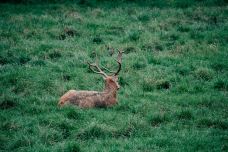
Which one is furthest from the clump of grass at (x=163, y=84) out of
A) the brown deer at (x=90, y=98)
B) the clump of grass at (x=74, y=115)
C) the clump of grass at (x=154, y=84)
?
the clump of grass at (x=74, y=115)

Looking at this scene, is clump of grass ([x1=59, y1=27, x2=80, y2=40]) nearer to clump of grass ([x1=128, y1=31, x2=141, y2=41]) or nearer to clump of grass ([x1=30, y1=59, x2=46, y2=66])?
clump of grass ([x1=128, y1=31, x2=141, y2=41])

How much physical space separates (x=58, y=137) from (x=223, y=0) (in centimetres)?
1806

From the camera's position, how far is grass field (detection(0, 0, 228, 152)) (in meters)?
9.50

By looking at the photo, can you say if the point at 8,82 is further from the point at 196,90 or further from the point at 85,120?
the point at 196,90

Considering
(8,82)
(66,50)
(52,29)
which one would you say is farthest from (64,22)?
(8,82)

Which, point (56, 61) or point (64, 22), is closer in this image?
point (56, 61)

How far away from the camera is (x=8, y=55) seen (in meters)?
16.0

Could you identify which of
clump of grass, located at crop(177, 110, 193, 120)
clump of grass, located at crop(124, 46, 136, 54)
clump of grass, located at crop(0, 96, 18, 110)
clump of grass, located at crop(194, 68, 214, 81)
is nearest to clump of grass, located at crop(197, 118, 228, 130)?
clump of grass, located at crop(177, 110, 193, 120)

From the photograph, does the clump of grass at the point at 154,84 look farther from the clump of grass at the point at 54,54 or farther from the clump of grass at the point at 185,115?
the clump of grass at the point at 54,54

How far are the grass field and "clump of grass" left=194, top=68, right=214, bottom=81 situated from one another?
31 millimetres

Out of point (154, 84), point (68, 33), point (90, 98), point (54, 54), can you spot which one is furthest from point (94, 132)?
point (68, 33)

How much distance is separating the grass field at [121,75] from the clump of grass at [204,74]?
3 cm

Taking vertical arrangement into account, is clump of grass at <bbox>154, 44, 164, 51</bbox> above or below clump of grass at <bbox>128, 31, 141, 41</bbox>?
below

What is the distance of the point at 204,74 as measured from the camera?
13883mm
